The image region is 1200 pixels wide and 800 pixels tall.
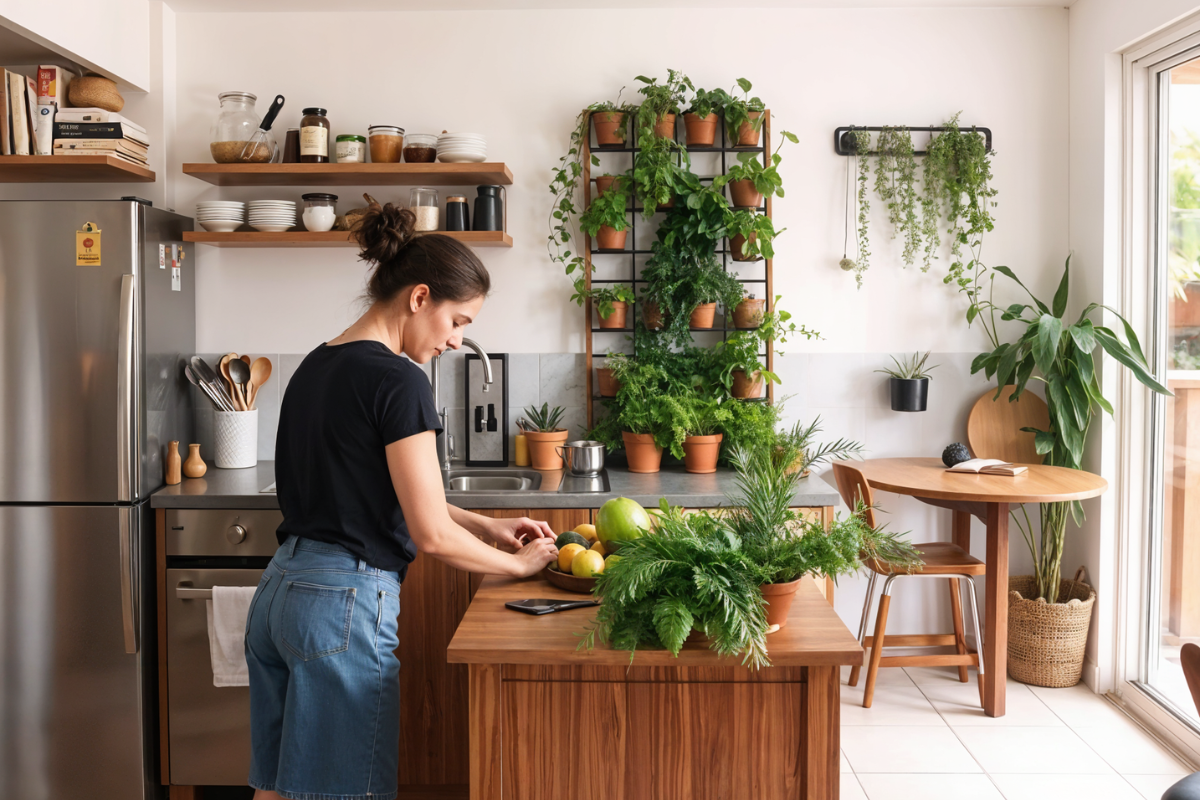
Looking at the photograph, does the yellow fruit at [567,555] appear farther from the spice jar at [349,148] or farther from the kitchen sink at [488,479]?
the spice jar at [349,148]

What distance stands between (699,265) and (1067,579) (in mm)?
1888

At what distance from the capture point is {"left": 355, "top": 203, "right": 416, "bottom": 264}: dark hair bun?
186cm

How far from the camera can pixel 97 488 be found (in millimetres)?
2762

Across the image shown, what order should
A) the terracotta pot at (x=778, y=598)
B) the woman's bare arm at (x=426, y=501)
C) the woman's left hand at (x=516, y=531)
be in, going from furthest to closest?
1. the woman's left hand at (x=516, y=531)
2. the woman's bare arm at (x=426, y=501)
3. the terracotta pot at (x=778, y=598)

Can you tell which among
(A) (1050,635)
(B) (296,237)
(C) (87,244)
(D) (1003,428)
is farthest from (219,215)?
(A) (1050,635)

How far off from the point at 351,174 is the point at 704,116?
1292 millimetres

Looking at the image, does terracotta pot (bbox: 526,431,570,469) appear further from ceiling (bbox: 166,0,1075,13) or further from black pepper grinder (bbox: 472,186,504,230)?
ceiling (bbox: 166,0,1075,13)

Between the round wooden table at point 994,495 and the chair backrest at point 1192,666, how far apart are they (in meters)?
1.51

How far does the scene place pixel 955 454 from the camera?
3348mm

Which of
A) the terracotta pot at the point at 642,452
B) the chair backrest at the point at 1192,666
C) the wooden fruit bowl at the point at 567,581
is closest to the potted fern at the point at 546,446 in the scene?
the terracotta pot at the point at 642,452

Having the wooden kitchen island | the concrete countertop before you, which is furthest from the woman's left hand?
the concrete countertop

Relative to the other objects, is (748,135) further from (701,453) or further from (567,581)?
(567,581)

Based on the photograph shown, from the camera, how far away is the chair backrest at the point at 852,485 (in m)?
3.04

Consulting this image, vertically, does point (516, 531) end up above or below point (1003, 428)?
below
